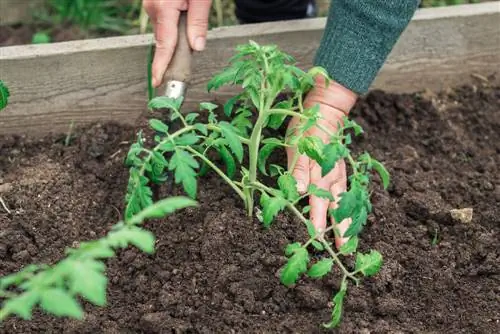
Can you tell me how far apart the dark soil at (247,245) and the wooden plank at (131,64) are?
0.23ft

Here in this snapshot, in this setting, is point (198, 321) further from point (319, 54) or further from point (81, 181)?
point (319, 54)

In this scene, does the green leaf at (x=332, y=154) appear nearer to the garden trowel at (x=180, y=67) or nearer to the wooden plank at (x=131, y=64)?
the garden trowel at (x=180, y=67)

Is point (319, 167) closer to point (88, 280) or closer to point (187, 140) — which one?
point (187, 140)

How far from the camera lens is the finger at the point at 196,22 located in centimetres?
201

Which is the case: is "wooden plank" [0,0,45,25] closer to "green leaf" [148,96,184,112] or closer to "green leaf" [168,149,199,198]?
"green leaf" [148,96,184,112]

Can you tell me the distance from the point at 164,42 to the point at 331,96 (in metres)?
0.45

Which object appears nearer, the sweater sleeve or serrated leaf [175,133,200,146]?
serrated leaf [175,133,200,146]

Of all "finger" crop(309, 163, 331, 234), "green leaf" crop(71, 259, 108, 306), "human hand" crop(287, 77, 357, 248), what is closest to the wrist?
"human hand" crop(287, 77, 357, 248)

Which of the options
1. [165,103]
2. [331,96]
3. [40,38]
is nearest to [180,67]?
[165,103]

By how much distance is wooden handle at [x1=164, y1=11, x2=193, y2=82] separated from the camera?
6.49 feet

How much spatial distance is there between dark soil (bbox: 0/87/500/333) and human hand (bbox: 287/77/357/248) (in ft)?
0.25

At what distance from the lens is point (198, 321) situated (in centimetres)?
173

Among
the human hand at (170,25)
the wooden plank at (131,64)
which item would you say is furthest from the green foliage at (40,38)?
the human hand at (170,25)

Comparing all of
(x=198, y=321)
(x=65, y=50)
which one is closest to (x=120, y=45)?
(x=65, y=50)
